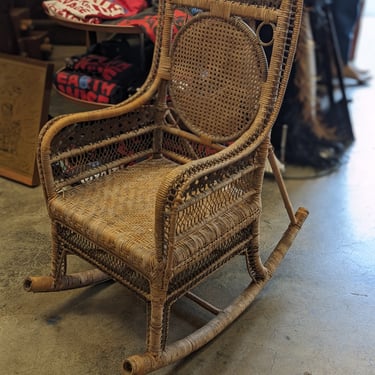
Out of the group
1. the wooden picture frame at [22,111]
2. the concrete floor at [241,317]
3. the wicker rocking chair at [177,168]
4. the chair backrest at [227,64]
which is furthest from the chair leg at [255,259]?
the wooden picture frame at [22,111]

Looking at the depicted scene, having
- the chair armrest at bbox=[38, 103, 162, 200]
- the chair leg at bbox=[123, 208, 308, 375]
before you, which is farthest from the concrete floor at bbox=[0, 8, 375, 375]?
the chair armrest at bbox=[38, 103, 162, 200]

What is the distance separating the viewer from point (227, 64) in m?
1.58

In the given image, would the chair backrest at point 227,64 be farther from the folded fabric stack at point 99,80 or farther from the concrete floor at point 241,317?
the concrete floor at point 241,317

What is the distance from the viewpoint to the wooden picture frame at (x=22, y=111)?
244cm

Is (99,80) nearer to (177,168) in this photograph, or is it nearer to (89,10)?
(89,10)

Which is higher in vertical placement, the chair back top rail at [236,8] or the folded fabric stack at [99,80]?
the chair back top rail at [236,8]

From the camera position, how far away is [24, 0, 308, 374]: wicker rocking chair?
132cm

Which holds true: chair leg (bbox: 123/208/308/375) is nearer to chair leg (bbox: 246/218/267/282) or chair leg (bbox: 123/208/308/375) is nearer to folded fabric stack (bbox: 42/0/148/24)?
chair leg (bbox: 246/218/267/282)

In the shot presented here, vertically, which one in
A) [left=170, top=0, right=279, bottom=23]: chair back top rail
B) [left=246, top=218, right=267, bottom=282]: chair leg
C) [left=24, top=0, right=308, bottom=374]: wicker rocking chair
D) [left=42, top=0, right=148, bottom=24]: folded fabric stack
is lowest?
[left=246, top=218, right=267, bottom=282]: chair leg

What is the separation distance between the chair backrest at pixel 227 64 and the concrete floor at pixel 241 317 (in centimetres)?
63

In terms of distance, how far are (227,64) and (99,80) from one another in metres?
0.79

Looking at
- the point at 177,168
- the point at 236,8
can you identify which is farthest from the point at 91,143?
the point at 236,8

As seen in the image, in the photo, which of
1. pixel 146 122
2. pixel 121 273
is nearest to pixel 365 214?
pixel 146 122

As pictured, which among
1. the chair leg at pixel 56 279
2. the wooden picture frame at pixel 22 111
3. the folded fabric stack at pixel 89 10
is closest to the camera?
the chair leg at pixel 56 279
